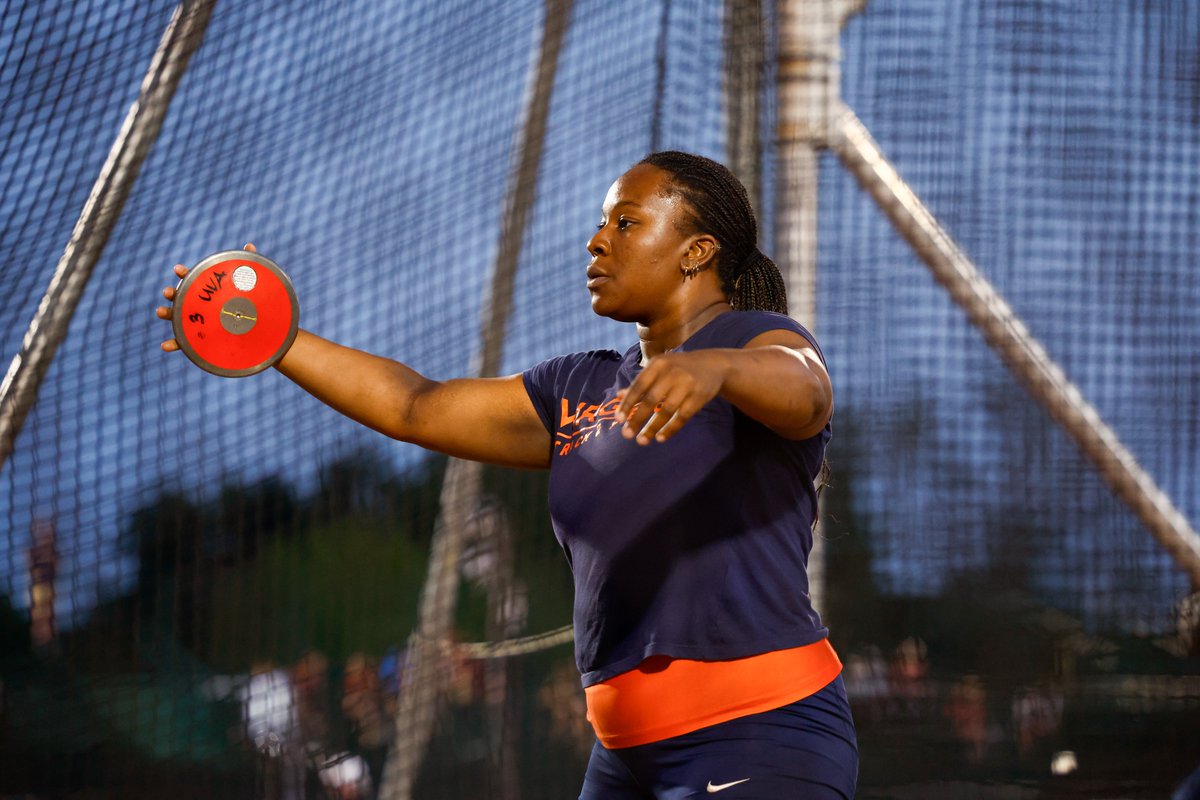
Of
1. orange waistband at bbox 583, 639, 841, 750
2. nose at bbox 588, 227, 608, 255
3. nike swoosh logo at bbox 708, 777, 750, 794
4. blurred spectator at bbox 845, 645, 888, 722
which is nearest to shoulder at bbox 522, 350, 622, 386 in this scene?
nose at bbox 588, 227, 608, 255

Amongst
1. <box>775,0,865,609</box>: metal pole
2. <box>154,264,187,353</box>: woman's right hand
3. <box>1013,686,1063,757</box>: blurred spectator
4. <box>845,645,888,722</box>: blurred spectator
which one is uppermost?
<box>775,0,865,609</box>: metal pole

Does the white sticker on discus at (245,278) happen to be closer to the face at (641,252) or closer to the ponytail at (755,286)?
the face at (641,252)

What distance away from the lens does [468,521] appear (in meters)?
3.61

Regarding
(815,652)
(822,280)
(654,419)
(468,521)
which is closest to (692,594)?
(815,652)

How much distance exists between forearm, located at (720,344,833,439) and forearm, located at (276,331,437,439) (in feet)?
2.04

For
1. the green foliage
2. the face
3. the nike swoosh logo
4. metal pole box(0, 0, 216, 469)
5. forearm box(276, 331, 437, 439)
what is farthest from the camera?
the green foliage

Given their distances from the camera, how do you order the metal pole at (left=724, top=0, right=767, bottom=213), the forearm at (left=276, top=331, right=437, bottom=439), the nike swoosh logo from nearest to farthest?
the nike swoosh logo, the forearm at (left=276, top=331, right=437, bottom=439), the metal pole at (left=724, top=0, right=767, bottom=213)

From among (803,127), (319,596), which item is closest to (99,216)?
(803,127)

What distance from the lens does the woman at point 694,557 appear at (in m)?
1.54

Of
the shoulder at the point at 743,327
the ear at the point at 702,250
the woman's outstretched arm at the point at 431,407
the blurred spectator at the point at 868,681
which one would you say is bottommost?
the blurred spectator at the point at 868,681

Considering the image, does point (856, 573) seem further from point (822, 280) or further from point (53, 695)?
point (53, 695)

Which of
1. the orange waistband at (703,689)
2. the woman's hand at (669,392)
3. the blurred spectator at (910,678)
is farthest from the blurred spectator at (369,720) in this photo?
the woman's hand at (669,392)

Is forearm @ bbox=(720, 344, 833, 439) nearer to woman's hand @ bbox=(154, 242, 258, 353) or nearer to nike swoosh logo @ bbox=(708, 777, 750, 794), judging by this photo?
nike swoosh logo @ bbox=(708, 777, 750, 794)

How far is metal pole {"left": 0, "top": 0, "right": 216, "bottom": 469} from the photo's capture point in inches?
120
